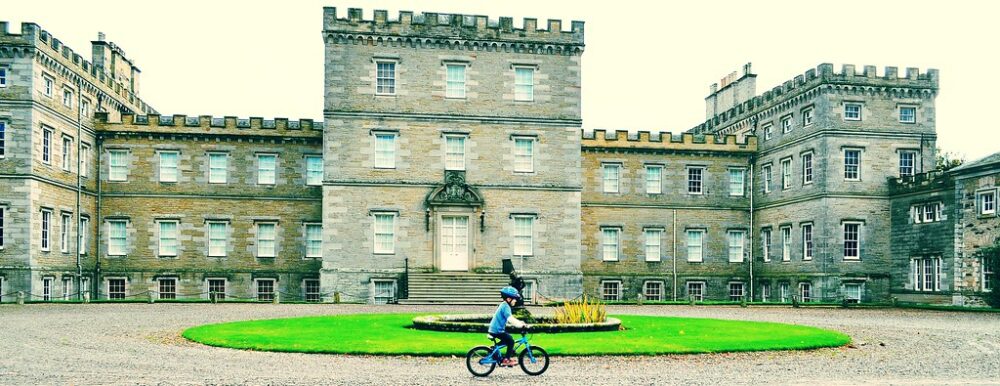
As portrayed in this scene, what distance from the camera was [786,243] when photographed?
47.6 m

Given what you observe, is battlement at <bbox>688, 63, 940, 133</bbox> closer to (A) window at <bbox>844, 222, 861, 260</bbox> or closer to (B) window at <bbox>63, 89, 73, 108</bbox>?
(A) window at <bbox>844, 222, 861, 260</bbox>

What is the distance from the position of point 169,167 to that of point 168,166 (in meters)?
0.06

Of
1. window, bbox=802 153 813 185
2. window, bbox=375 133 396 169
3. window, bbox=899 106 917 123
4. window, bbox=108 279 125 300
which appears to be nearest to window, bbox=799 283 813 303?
window, bbox=802 153 813 185

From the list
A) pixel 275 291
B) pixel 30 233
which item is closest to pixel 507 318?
pixel 30 233

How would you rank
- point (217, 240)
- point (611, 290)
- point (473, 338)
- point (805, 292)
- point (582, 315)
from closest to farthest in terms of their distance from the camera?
point (473, 338) → point (582, 315) → point (805, 292) → point (217, 240) → point (611, 290)

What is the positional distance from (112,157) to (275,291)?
9487 mm

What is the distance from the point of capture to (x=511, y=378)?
15664 mm

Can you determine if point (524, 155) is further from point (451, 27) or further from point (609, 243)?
point (609, 243)

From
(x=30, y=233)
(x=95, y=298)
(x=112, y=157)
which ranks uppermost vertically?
(x=112, y=157)

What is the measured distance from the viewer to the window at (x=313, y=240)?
46281 millimetres

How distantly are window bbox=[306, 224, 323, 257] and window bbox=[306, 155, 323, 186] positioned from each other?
79.4 inches

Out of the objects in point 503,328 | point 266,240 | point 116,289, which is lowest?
point 116,289

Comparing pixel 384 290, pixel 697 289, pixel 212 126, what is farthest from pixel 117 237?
pixel 697 289

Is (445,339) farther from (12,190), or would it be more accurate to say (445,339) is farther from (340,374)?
(12,190)
